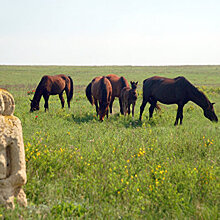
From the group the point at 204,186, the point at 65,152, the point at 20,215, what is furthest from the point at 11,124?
the point at 204,186

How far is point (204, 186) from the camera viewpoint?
5176mm

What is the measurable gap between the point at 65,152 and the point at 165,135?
4001 mm

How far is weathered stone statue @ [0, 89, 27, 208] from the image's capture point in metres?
4.40

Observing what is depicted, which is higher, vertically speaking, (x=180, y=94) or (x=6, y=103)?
(x=6, y=103)

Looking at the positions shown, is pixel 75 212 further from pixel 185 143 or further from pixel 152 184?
pixel 185 143

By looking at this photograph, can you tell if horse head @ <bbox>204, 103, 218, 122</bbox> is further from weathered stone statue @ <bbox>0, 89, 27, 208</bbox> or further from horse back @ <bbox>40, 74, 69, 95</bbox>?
weathered stone statue @ <bbox>0, 89, 27, 208</bbox>

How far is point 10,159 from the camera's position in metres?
4.57

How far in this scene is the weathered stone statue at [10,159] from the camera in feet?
14.4

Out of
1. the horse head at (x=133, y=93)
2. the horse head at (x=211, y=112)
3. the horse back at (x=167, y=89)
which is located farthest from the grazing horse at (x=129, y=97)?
the horse head at (x=211, y=112)

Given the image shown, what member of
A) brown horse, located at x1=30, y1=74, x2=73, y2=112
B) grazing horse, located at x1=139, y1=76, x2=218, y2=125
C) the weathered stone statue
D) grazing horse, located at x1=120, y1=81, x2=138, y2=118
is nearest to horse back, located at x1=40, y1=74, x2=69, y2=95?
brown horse, located at x1=30, y1=74, x2=73, y2=112

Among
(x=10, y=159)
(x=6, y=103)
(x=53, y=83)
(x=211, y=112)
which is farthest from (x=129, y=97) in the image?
(x=10, y=159)

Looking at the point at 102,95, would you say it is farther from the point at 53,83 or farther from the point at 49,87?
the point at 53,83

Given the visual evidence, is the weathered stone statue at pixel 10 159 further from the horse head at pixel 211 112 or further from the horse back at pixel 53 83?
the horse back at pixel 53 83

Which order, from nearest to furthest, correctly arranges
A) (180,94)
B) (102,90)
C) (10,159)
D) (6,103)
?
(10,159) → (6,103) → (180,94) → (102,90)
